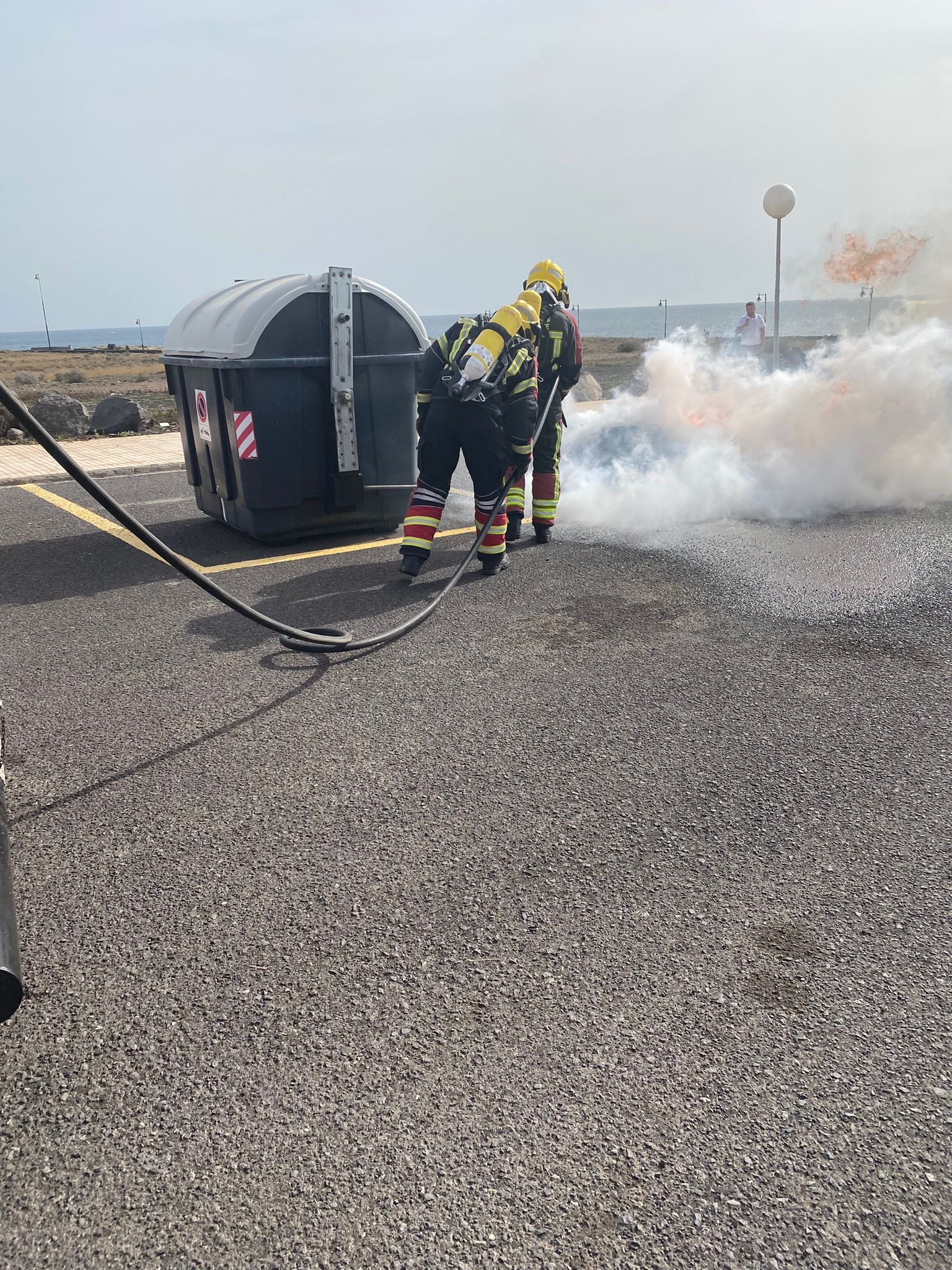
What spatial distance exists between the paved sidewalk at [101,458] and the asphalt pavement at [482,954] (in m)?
5.94

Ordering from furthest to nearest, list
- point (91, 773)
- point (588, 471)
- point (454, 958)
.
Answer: point (588, 471), point (91, 773), point (454, 958)

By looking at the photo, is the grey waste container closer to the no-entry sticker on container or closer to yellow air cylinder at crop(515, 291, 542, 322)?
the no-entry sticker on container

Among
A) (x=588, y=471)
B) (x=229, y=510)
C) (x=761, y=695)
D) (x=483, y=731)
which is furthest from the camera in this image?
(x=588, y=471)

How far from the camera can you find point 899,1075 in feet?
6.93

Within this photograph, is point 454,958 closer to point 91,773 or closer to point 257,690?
point 91,773

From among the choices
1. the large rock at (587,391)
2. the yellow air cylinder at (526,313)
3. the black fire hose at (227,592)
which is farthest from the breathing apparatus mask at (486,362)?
the large rock at (587,391)

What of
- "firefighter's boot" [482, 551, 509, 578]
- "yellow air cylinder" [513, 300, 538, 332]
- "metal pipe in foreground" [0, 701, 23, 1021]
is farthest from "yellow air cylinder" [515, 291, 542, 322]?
"metal pipe in foreground" [0, 701, 23, 1021]

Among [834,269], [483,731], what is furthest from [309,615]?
[834,269]

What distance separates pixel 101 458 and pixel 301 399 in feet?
18.7

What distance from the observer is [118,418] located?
1421cm

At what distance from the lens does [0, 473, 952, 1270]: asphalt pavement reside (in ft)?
5.93

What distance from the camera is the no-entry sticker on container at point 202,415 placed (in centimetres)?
716

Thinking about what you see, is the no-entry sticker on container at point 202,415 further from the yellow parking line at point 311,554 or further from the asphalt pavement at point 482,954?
the asphalt pavement at point 482,954

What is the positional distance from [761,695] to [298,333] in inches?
170
